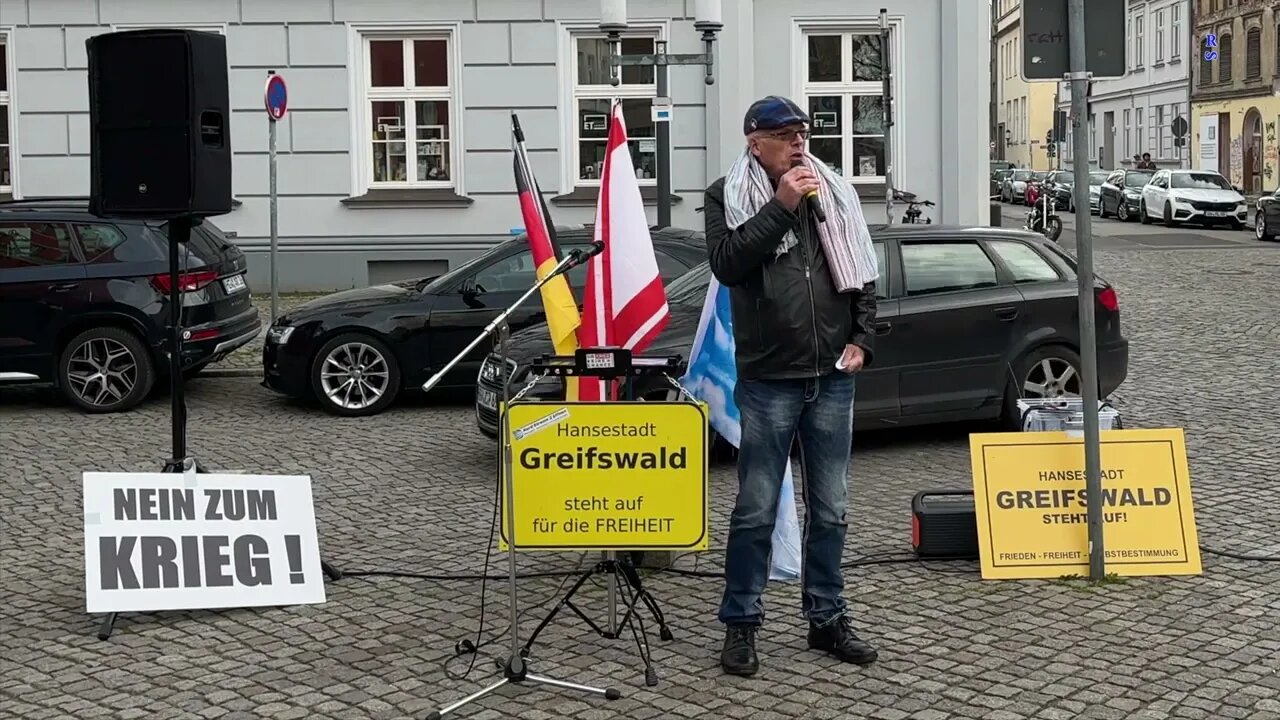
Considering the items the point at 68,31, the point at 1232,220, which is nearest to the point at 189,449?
the point at 68,31

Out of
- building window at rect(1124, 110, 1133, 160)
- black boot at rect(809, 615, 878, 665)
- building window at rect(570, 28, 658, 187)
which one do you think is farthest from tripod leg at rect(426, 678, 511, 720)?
building window at rect(1124, 110, 1133, 160)

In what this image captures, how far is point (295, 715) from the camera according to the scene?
5.25 metres

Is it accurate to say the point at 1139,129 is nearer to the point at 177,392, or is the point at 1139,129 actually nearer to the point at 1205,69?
the point at 1205,69

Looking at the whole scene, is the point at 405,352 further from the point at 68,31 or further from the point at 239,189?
the point at 68,31

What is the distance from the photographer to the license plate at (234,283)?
511 inches

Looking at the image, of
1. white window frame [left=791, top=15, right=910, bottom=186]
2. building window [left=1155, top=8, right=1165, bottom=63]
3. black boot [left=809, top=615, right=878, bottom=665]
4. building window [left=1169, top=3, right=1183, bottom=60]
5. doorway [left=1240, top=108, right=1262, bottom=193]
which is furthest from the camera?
building window [left=1155, top=8, right=1165, bottom=63]

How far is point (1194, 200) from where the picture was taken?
37.9 m

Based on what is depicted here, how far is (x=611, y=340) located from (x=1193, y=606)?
97.8 inches

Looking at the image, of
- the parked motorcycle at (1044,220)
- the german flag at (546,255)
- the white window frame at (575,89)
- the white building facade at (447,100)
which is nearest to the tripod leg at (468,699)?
the german flag at (546,255)

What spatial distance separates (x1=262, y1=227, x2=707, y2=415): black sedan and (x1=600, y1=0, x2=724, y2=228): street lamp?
308 cm

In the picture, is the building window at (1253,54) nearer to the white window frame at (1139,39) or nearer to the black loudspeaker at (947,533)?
the white window frame at (1139,39)

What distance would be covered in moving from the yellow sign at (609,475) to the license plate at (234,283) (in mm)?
8141

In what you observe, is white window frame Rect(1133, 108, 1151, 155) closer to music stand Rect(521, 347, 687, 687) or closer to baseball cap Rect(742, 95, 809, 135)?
music stand Rect(521, 347, 687, 687)

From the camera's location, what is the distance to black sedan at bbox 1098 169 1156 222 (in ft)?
137
